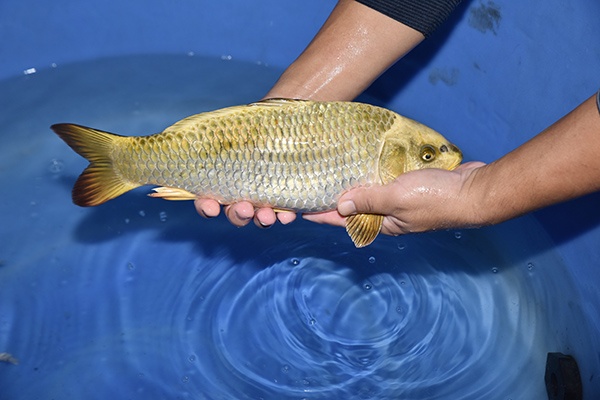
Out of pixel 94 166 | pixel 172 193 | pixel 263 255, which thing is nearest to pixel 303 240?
pixel 263 255

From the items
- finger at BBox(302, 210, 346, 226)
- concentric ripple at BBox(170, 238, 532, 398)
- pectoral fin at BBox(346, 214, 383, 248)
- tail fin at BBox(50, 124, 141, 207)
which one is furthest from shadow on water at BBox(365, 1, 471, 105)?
tail fin at BBox(50, 124, 141, 207)

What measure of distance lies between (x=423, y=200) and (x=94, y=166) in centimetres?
70

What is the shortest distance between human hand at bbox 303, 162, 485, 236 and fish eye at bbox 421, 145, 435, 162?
0.03 meters

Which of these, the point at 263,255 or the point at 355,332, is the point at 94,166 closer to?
the point at 263,255

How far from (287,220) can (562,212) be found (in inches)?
35.5

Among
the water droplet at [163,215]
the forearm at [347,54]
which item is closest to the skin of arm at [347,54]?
the forearm at [347,54]

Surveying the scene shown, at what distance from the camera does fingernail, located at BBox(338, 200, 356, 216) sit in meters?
1.51

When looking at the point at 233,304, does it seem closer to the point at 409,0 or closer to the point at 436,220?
the point at 436,220

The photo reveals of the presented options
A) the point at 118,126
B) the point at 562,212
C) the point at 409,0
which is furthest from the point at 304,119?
the point at 118,126

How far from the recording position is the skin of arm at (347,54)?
183 centimetres

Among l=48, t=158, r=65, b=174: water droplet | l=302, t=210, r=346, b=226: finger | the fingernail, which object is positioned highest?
the fingernail

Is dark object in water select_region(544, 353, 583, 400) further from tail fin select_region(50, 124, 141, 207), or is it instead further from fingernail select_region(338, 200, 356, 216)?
tail fin select_region(50, 124, 141, 207)

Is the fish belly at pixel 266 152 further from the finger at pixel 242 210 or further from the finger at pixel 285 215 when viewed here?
the finger at pixel 285 215

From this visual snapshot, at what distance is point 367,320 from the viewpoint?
2107mm
